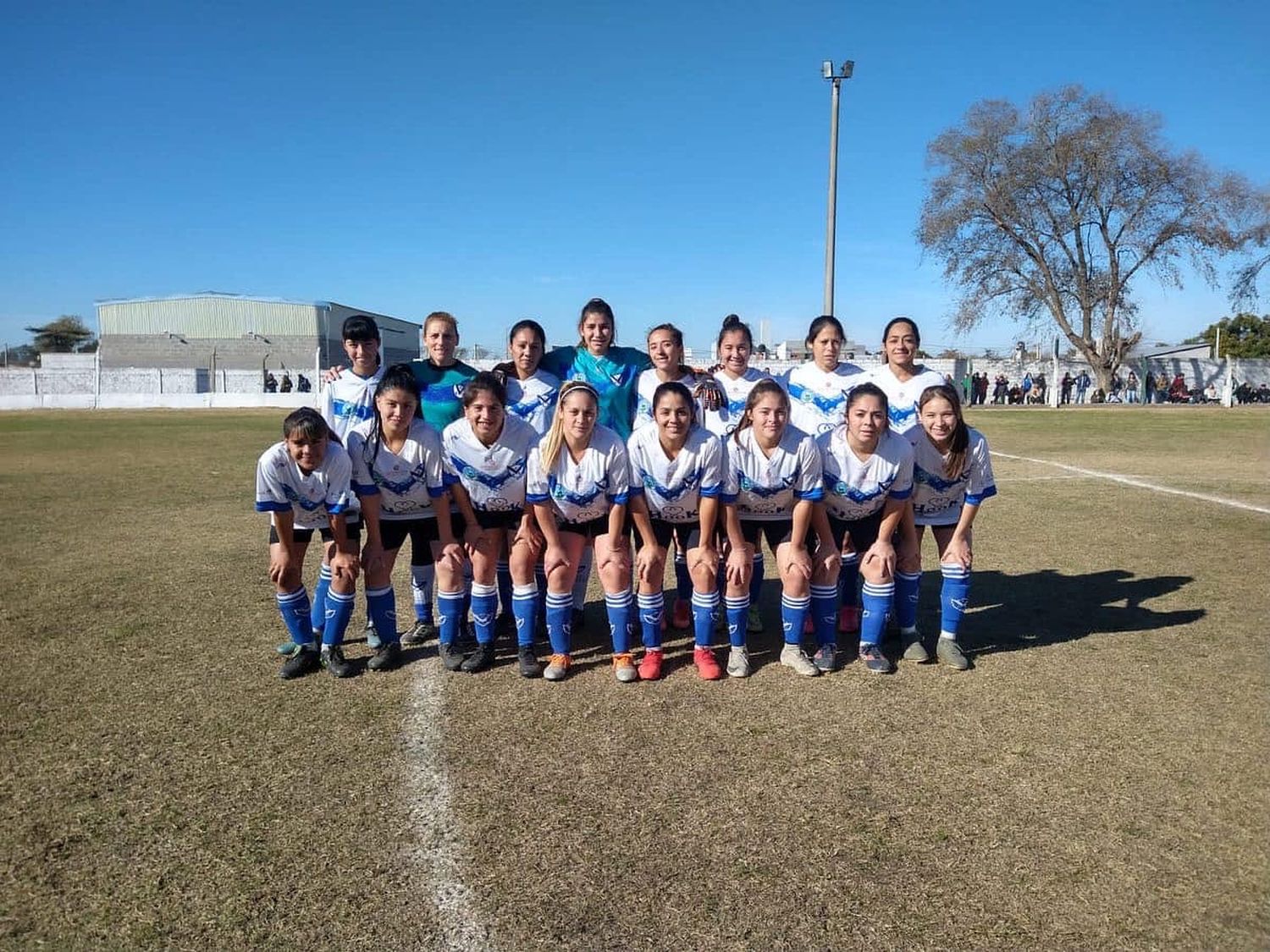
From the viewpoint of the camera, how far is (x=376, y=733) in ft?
11.8

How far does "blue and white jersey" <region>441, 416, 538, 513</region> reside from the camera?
4.32 m

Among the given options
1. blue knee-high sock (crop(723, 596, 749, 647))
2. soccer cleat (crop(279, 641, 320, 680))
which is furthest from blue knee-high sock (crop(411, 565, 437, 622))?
blue knee-high sock (crop(723, 596, 749, 647))

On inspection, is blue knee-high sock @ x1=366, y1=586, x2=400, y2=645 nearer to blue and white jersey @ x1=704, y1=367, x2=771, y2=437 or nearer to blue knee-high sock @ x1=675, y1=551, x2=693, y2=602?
blue knee-high sock @ x1=675, y1=551, x2=693, y2=602

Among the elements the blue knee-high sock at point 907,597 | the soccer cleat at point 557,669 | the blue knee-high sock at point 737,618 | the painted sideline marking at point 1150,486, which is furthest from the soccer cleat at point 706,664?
the painted sideline marking at point 1150,486

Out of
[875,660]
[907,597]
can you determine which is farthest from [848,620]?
[875,660]

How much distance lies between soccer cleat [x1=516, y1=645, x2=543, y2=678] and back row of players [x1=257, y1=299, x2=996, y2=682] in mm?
11

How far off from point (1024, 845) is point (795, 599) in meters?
1.81

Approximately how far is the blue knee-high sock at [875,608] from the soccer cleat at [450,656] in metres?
2.15

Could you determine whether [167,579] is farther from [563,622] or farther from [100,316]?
[100,316]

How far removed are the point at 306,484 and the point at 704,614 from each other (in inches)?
83.9

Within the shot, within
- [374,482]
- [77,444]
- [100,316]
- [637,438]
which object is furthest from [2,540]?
[100,316]

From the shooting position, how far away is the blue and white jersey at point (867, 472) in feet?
14.4

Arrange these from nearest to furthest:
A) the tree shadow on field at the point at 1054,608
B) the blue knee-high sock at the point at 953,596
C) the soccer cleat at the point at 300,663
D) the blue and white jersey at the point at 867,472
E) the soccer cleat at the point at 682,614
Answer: the soccer cleat at the point at 300,663 → the blue and white jersey at the point at 867,472 → the blue knee-high sock at the point at 953,596 → the tree shadow on field at the point at 1054,608 → the soccer cleat at the point at 682,614

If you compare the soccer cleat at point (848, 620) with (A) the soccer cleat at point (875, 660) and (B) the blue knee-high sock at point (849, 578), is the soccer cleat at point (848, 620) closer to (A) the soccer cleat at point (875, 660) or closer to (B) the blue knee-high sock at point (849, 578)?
(B) the blue knee-high sock at point (849, 578)
